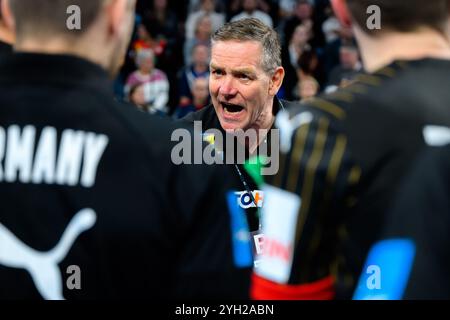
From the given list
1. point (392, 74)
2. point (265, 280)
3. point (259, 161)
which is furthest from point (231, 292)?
point (259, 161)

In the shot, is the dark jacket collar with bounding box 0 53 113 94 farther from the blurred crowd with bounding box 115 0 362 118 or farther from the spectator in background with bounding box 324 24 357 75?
the spectator in background with bounding box 324 24 357 75

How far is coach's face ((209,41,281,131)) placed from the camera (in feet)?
14.5

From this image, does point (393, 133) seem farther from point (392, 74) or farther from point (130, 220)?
point (130, 220)

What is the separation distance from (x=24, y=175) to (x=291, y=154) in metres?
0.71

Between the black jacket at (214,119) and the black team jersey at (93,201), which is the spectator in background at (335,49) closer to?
the black jacket at (214,119)

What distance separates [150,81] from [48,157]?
7.90 metres

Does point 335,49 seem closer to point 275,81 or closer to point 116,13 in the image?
point 275,81

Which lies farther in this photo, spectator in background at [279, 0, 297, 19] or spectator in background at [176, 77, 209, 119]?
spectator in background at [279, 0, 297, 19]

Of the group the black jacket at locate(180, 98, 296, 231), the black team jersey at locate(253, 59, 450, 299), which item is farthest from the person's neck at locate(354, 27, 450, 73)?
the black jacket at locate(180, 98, 296, 231)

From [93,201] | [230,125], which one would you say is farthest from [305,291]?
[230,125]

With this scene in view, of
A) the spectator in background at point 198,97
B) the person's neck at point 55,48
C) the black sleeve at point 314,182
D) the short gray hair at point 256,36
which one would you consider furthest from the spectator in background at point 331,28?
the person's neck at point 55,48

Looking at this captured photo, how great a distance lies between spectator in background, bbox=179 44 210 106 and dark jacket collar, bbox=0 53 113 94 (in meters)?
7.58

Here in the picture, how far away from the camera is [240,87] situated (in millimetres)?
4469

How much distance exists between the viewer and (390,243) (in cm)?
191
